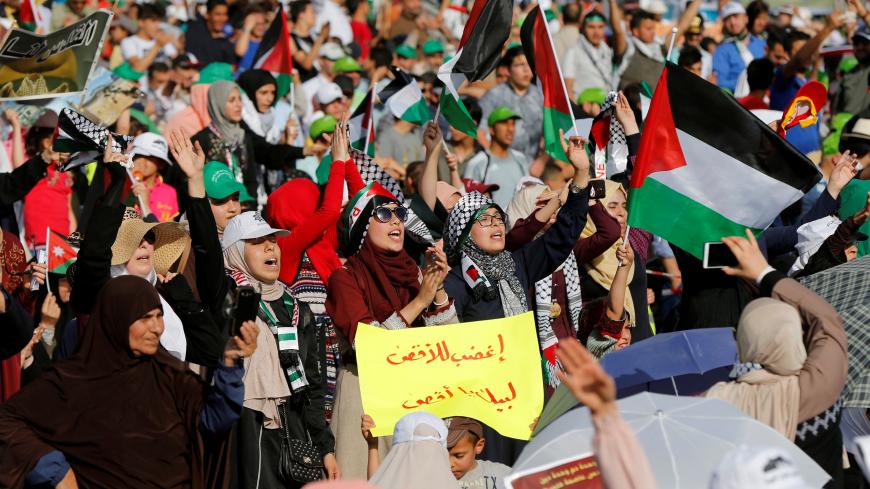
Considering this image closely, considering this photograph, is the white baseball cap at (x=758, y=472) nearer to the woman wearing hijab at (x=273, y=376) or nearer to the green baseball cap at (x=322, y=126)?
the woman wearing hijab at (x=273, y=376)

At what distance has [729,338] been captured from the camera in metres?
6.62

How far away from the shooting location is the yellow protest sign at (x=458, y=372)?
6.98 m

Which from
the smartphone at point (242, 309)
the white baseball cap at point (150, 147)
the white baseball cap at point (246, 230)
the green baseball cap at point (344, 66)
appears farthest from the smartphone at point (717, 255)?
the green baseball cap at point (344, 66)

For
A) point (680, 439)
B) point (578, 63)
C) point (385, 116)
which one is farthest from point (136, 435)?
point (578, 63)

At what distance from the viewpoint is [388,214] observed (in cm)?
782

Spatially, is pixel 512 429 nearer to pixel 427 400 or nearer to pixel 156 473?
pixel 427 400

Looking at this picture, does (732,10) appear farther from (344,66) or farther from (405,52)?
(344,66)

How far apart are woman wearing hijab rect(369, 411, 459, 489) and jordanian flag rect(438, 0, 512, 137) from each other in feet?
13.9

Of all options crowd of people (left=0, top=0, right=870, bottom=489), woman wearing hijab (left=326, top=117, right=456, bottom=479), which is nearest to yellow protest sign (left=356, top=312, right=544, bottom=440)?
crowd of people (left=0, top=0, right=870, bottom=489)

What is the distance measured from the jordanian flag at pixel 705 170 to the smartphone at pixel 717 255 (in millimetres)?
160

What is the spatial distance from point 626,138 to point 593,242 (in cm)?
100

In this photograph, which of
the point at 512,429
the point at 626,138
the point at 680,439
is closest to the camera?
the point at 680,439

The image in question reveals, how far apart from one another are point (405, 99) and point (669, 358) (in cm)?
494

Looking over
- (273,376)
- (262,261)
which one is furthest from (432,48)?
(273,376)
